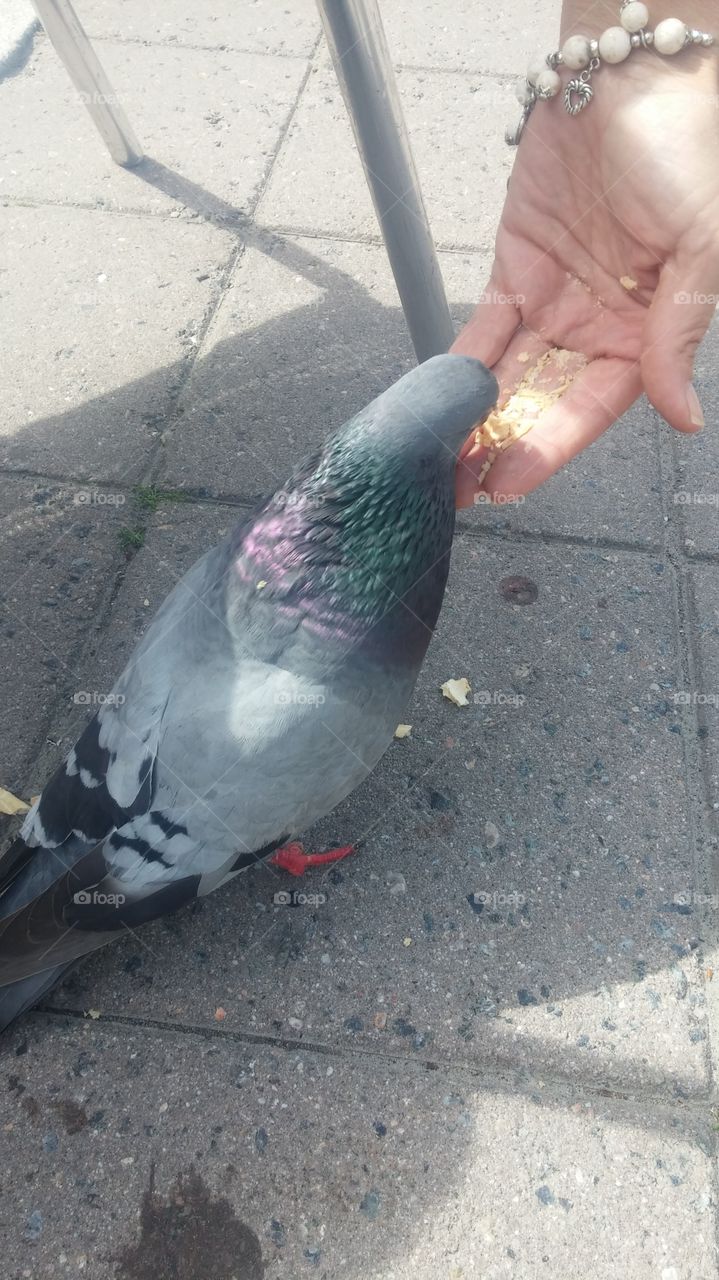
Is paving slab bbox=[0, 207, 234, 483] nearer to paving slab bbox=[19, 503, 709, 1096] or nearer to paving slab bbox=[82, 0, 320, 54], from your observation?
paving slab bbox=[19, 503, 709, 1096]

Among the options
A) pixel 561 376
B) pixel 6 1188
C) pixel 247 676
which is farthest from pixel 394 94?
pixel 6 1188

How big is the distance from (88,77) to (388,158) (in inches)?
95.2

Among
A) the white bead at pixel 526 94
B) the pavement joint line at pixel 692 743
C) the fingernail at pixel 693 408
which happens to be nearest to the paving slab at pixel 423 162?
the white bead at pixel 526 94

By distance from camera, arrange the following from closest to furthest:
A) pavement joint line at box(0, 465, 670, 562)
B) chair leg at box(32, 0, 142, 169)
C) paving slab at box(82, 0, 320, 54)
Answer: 1. pavement joint line at box(0, 465, 670, 562)
2. chair leg at box(32, 0, 142, 169)
3. paving slab at box(82, 0, 320, 54)

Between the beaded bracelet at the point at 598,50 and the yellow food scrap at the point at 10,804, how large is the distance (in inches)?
→ 126

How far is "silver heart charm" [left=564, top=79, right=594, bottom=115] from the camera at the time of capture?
10.4ft

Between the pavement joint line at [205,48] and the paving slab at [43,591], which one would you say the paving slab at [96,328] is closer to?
the paving slab at [43,591]

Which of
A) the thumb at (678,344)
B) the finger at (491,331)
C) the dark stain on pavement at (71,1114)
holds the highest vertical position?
the thumb at (678,344)

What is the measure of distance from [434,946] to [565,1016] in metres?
0.44

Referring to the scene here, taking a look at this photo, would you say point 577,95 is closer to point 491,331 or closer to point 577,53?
point 577,53

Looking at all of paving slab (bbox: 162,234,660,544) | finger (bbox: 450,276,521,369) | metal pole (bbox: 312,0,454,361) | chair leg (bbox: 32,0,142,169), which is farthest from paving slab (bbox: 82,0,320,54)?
finger (bbox: 450,276,521,369)

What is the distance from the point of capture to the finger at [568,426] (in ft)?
9.95

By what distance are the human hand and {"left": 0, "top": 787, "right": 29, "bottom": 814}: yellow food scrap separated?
1865 millimetres

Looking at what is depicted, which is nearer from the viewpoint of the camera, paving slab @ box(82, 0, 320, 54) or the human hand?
the human hand
